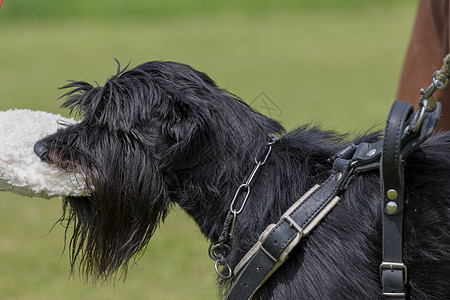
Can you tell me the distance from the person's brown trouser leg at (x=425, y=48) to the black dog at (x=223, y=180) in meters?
1.44

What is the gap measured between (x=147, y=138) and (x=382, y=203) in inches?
39.8

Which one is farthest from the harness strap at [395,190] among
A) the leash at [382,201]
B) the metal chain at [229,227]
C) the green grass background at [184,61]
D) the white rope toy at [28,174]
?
the white rope toy at [28,174]

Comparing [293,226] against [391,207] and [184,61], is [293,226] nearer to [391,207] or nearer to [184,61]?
[391,207]

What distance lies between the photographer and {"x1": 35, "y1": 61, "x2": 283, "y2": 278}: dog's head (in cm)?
254

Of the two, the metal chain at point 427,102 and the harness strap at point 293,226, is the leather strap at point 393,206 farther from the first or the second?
the harness strap at point 293,226

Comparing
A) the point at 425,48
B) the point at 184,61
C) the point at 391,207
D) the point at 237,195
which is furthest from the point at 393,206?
the point at 184,61

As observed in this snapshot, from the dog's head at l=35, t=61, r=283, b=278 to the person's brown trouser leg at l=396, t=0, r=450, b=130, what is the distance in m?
1.63

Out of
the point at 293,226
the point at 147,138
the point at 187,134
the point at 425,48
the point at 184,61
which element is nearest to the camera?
the point at 293,226

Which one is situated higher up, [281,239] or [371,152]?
[371,152]

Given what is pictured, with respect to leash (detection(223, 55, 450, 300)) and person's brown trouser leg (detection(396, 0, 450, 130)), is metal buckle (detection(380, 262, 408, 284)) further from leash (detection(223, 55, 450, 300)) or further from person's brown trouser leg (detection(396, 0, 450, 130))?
person's brown trouser leg (detection(396, 0, 450, 130))

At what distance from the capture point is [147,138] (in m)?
2.58

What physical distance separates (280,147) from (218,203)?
1.21ft

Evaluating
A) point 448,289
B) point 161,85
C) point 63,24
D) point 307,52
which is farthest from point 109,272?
point 63,24

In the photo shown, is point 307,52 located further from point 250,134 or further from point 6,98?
point 250,134
